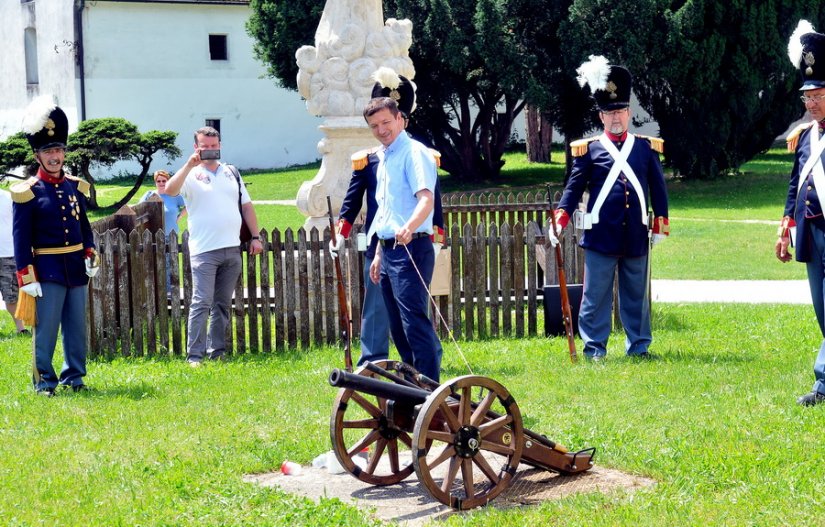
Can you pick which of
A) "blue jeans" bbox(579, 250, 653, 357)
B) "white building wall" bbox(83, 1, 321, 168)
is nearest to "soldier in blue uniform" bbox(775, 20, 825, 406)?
"blue jeans" bbox(579, 250, 653, 357)

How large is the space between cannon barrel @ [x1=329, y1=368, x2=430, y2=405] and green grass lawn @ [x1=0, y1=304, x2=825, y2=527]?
56cm

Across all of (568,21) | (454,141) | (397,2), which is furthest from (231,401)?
(454,141)

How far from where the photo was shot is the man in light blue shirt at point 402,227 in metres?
6.98

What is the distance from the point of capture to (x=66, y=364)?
877 centimetres

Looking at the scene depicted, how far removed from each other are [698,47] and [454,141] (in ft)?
24.2

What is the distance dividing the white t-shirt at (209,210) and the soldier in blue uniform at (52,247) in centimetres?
107

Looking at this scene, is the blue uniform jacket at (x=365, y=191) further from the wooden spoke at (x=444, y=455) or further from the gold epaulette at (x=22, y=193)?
the wooden spoke at (x=444, y=455)

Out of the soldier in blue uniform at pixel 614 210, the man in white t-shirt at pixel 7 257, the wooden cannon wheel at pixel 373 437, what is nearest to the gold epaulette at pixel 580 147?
the soldier in blue uniform at pixel 614 210

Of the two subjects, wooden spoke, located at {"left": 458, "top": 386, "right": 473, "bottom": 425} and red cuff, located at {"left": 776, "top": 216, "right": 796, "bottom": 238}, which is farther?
red cuff, located at {"left": 776, "top": 216, "right": 796, "bottom": 238}

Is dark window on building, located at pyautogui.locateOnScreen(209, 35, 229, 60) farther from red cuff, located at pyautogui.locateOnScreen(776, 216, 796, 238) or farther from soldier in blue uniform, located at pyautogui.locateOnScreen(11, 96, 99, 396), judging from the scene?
red cuff, located at pyautogui.locateOnScreen(776, 216, 796, 238)

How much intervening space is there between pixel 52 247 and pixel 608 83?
417cm

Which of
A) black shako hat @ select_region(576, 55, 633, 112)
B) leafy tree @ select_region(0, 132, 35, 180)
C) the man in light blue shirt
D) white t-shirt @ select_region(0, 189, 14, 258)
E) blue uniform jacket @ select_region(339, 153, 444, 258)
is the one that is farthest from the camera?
leafy tree @ select_region(0, 132, 35, 180)

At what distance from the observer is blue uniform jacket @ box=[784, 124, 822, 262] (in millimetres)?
7527

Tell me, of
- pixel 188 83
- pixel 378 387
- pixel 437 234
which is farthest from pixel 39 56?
pixel 378 387
